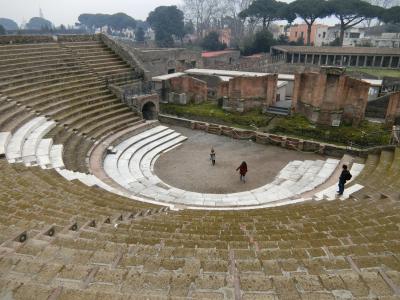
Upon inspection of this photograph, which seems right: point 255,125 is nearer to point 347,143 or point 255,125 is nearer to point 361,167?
point 347,143

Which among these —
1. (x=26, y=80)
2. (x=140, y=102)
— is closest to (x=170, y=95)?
(x=140, y=102)

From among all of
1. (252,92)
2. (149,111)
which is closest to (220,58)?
(252,92)

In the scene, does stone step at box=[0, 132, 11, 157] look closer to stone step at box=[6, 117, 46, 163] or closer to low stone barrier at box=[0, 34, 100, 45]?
stone step at box=[6, 117, 46, 163]

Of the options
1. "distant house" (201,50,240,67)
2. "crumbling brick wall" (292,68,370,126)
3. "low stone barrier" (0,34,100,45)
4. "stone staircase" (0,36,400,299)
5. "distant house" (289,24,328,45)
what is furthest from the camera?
"distant house" (289,24,328,45)

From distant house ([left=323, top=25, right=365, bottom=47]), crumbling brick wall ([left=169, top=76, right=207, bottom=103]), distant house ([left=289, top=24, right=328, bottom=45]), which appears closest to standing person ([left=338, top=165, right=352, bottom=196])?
crumbling brick wall ([left=169, top=76, right=207, bottom=103])

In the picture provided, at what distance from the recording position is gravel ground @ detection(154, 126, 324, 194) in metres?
13.4

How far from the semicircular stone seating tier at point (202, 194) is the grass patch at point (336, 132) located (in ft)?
9.41

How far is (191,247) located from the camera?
5.07 meters

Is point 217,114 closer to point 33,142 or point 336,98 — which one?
point 336,98

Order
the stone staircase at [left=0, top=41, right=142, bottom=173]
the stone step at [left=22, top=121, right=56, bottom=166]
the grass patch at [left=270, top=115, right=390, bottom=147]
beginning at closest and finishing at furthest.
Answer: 1. the stone step at [left=22, top=121, right=56, bottom=166]
2. the stone staircase at [left=0, top=41, right=142, bottom=173]
3. the grass patch at [left=270, top=115, right=390, bottom=147]

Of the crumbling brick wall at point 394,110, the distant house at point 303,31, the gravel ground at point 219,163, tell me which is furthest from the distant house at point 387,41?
the gravel ground at point 219,163

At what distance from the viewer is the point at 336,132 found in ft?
58.6

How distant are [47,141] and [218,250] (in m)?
10.0

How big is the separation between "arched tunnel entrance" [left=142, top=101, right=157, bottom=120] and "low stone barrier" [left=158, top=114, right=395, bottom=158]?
0.52 m
